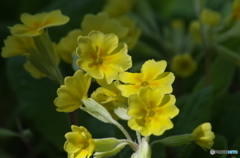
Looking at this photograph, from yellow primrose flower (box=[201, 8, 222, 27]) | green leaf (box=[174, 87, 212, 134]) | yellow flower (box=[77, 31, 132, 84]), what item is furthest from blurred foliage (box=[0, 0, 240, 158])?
yellow flower (box=[77, 31, 132, 84])

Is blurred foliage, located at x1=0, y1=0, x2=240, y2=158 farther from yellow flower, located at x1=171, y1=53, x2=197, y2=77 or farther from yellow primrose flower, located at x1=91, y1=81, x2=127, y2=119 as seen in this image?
yellow primrose flower, located at x1=91, y1=81, x2=127, y2=119

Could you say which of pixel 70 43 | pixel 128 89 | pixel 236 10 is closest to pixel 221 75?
pixel 236 10

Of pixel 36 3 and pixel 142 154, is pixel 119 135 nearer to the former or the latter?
pixel 142 154

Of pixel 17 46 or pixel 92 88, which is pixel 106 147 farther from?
pixel 92 88

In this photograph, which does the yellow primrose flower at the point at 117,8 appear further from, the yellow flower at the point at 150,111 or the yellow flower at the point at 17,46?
the yellow flower at the point at 150,111

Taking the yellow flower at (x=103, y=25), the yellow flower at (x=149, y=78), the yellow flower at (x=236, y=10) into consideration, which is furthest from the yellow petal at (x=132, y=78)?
the yellow flower at (x=236, y=10)

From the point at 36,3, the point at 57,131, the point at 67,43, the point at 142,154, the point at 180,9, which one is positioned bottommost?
the point at 142,154

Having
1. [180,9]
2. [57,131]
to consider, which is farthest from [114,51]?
[180,9]

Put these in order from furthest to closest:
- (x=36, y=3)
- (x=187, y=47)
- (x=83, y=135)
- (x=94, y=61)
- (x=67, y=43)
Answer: (x=36, y=3)
(x=187, y=47)
(x=67, y=43)
(x=94, y=61)
(x=83, y=135)
